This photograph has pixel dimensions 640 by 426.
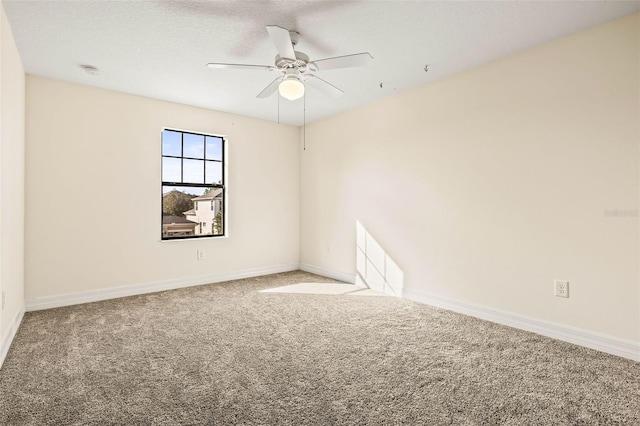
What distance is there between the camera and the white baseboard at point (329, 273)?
15.6 feet

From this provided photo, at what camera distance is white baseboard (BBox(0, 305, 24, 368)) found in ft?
7.81

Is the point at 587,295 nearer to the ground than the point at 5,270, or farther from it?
nearer to the ground

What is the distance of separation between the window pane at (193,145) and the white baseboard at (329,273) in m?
2.37

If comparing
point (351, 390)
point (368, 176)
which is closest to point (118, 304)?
point (351, 390)

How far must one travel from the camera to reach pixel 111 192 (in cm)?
395

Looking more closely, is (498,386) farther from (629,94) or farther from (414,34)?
(414,34)

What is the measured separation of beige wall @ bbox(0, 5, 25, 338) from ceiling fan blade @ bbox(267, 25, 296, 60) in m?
1.85

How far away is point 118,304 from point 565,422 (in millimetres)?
4008

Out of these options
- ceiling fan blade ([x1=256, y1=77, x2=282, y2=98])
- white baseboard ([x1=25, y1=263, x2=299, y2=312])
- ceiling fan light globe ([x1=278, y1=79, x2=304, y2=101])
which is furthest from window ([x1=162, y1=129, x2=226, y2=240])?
ceiling fan light globe ([x1=278, y1=79, x2=304, y2=101])

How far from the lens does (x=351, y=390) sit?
2.00 m

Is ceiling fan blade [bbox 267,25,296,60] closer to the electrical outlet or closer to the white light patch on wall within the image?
the white light patch on wall

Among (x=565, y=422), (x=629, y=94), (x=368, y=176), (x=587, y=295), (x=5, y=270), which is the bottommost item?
(x=565, y=422)

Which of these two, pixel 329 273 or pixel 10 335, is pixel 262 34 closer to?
pixel 10 335

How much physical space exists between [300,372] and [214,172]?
3434 mm
